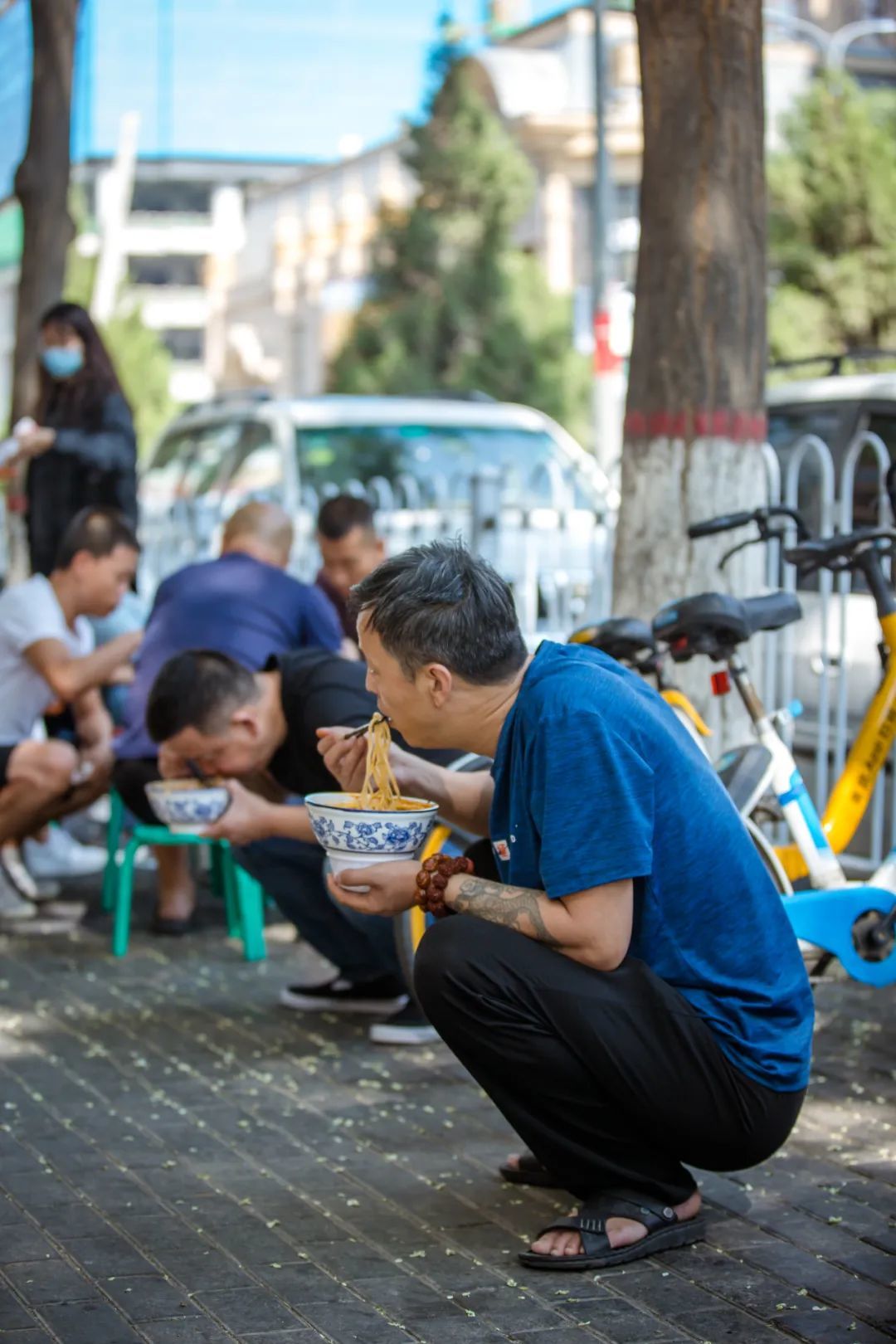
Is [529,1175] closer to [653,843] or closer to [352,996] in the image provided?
[653,843]

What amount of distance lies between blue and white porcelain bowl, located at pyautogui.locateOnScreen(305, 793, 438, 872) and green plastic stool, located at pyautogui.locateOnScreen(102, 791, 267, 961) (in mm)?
2360

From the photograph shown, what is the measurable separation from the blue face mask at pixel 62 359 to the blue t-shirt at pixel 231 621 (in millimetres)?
1889

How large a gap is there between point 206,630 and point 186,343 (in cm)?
6232

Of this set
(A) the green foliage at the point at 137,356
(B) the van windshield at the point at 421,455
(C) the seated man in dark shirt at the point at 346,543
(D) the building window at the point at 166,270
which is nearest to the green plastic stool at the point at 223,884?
(C) the seated man in dark shirt at the point at 346,543

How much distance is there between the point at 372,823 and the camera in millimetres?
3703

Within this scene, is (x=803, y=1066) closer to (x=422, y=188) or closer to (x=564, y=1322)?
(x=564, y=1322)

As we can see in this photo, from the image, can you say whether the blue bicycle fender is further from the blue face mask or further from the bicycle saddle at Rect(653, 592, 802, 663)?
the blue face mask

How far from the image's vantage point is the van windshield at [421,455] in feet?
34.4

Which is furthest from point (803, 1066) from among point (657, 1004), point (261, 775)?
point (261, 775)

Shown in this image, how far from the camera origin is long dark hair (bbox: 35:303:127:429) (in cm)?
830

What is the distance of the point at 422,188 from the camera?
23938mm

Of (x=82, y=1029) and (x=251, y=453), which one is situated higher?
(x=251, y=453)

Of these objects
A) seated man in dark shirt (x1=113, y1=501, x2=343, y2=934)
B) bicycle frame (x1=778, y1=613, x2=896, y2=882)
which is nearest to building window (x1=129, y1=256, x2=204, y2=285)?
seated man in dark shirt (x1=113, y1=501, x2=343, y2=934)

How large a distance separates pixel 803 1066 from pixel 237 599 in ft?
11.4
